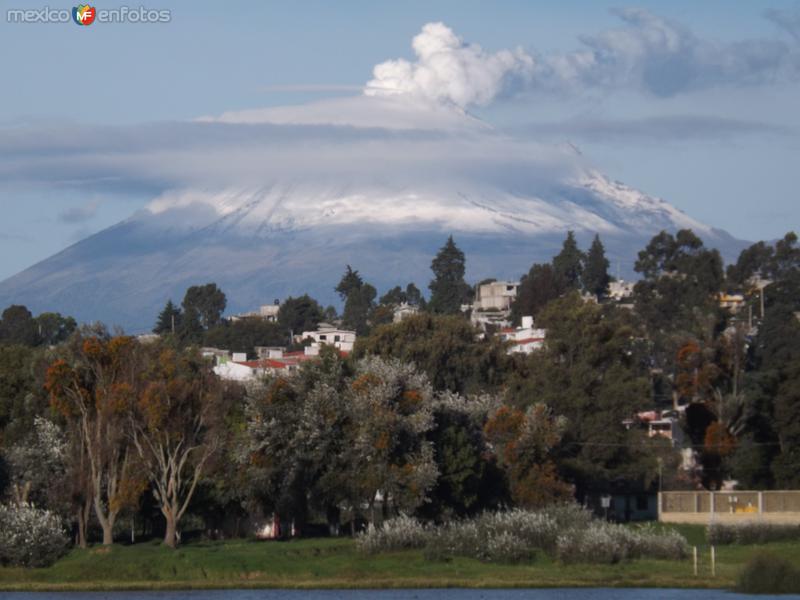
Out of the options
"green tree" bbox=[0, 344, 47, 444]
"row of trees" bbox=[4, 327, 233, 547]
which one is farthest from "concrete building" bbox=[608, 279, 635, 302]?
"row of trees" bbox=[4, 327, 233, 547]

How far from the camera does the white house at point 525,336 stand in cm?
11826

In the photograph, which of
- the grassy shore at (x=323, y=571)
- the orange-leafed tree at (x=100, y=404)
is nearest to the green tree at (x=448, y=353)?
the orange-leafed tree at (x=100, y=404)

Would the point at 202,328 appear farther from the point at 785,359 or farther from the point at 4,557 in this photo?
the point at 4,557

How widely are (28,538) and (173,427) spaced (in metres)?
7.05

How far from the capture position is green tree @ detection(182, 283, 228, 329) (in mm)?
173125

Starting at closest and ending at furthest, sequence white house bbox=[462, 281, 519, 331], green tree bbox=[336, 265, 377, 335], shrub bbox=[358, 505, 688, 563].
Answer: shrub bbox=[358, 505, 688, 563], green tree bbox=[336, 265, 377, 335], white house bbox=[462, 281, 519, 331]

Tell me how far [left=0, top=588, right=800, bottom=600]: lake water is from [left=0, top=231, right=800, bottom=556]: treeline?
29.8 feet

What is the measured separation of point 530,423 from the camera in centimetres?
6588

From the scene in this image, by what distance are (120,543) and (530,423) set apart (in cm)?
1650

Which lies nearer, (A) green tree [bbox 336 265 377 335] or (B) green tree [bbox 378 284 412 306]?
(A) green tree [bbox 336 265 377 335]

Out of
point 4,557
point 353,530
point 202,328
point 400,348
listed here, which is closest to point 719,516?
point 353,530

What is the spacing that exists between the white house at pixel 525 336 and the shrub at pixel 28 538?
59672 mm

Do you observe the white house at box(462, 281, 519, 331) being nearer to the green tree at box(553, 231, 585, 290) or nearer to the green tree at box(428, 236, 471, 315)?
the green tree at box(428, 236, 471, 315)

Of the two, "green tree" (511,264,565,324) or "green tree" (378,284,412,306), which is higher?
"green tree" (378,284,412,306)
